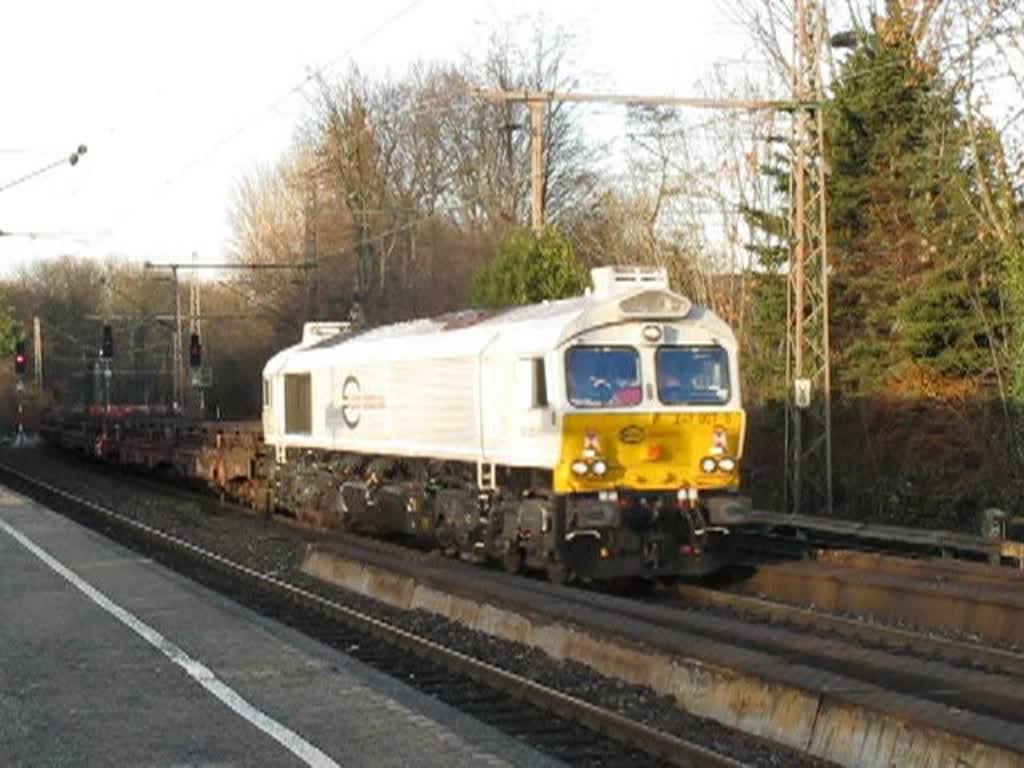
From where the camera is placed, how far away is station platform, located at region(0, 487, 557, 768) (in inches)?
376

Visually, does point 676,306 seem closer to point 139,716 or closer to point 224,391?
point 139,716

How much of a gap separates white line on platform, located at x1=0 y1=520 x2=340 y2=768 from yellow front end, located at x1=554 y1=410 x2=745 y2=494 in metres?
4.95

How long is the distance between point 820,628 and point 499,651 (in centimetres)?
333

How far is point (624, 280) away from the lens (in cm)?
1875

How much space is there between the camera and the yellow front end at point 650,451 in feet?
58.1

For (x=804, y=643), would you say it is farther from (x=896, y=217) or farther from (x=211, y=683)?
(x=896, y=217)

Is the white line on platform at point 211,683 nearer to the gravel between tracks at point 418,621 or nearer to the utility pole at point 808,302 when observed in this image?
the gravel between tracks at point 418,621

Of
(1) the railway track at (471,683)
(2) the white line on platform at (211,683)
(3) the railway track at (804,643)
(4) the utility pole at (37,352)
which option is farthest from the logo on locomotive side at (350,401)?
A: (4) the utility pole at (37,352)

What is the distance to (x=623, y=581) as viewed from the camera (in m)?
Answer: 19.7

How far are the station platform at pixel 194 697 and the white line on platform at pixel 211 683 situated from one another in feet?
0.06

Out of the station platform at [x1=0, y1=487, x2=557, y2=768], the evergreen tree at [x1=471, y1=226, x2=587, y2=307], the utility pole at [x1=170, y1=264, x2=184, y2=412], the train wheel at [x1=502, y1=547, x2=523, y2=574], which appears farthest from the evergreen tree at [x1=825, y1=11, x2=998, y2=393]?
the utility pole at [x1=170, y1=264, x2=184, y2=412]

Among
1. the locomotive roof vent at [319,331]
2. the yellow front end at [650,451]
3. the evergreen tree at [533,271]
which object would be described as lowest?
the yellow front end at [650,451]

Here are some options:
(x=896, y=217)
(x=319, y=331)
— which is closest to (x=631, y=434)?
(x=319, y=331)

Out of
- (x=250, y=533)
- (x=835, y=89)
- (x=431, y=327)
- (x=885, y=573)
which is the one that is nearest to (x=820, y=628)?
(x=885, y=573)
